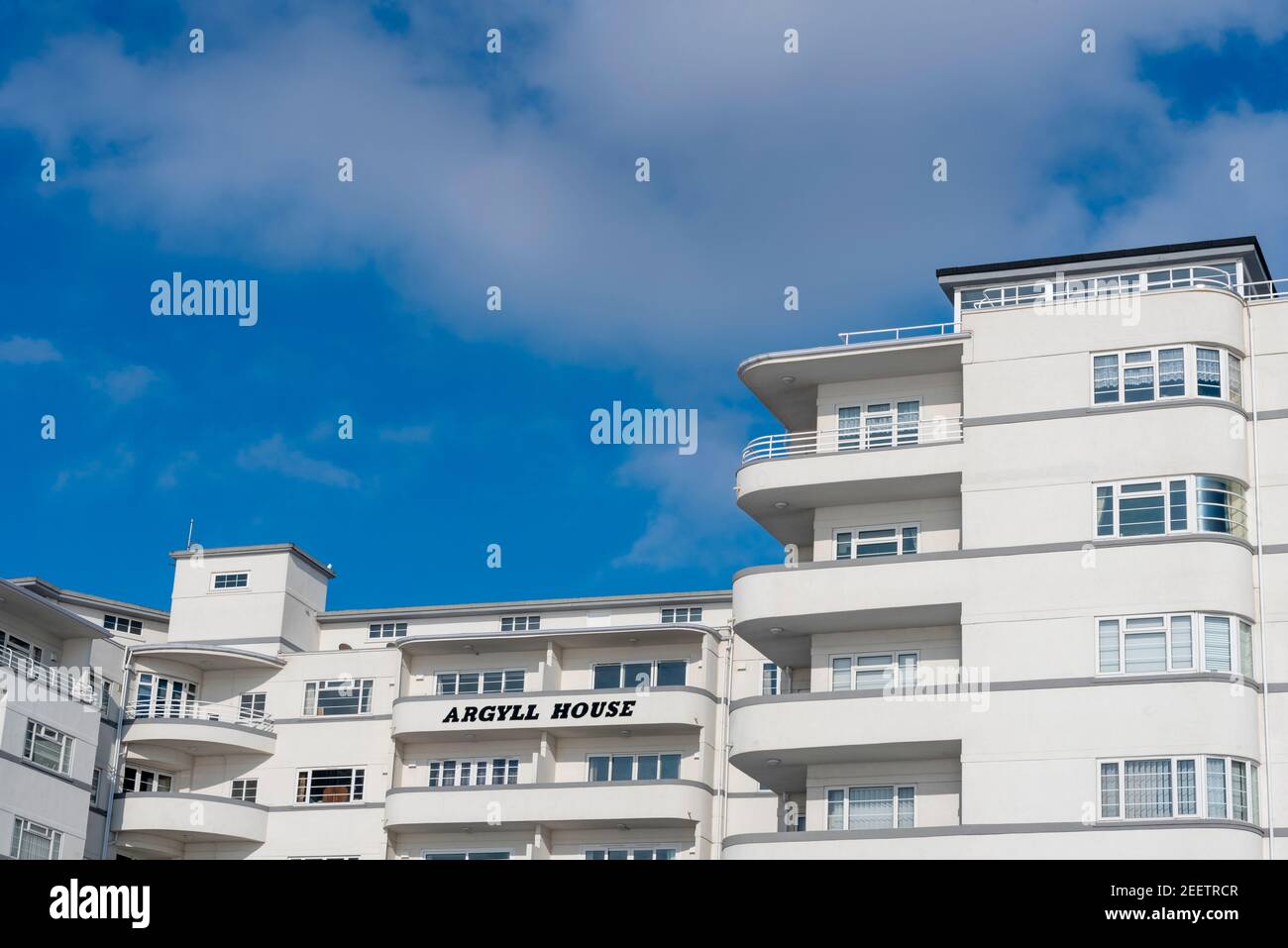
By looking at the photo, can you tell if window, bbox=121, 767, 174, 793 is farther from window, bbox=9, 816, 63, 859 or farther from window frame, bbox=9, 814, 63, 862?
window, bbox=9, 816, 63, 859

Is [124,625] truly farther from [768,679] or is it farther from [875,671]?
[875,671]

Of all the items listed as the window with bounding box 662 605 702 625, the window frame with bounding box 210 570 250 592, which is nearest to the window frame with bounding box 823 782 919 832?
the window with bounding box 662 605 702 625

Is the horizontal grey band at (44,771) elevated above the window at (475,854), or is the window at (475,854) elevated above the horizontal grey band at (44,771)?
the horizontal grey band at (44,771)

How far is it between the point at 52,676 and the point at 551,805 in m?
19.0

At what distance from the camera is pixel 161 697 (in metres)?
65.8

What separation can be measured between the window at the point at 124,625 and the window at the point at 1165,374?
1991 inches

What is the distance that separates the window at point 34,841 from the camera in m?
53.8

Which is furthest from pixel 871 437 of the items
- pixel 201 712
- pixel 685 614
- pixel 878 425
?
pixel 201 712

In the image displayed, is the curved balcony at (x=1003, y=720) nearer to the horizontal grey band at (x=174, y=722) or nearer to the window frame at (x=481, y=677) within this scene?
the window frame at (x=481, y=677)

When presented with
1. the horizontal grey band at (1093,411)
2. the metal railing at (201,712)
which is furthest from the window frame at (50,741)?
the horizontal grey band at (1093,411)

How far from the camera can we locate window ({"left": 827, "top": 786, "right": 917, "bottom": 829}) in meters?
43.7
